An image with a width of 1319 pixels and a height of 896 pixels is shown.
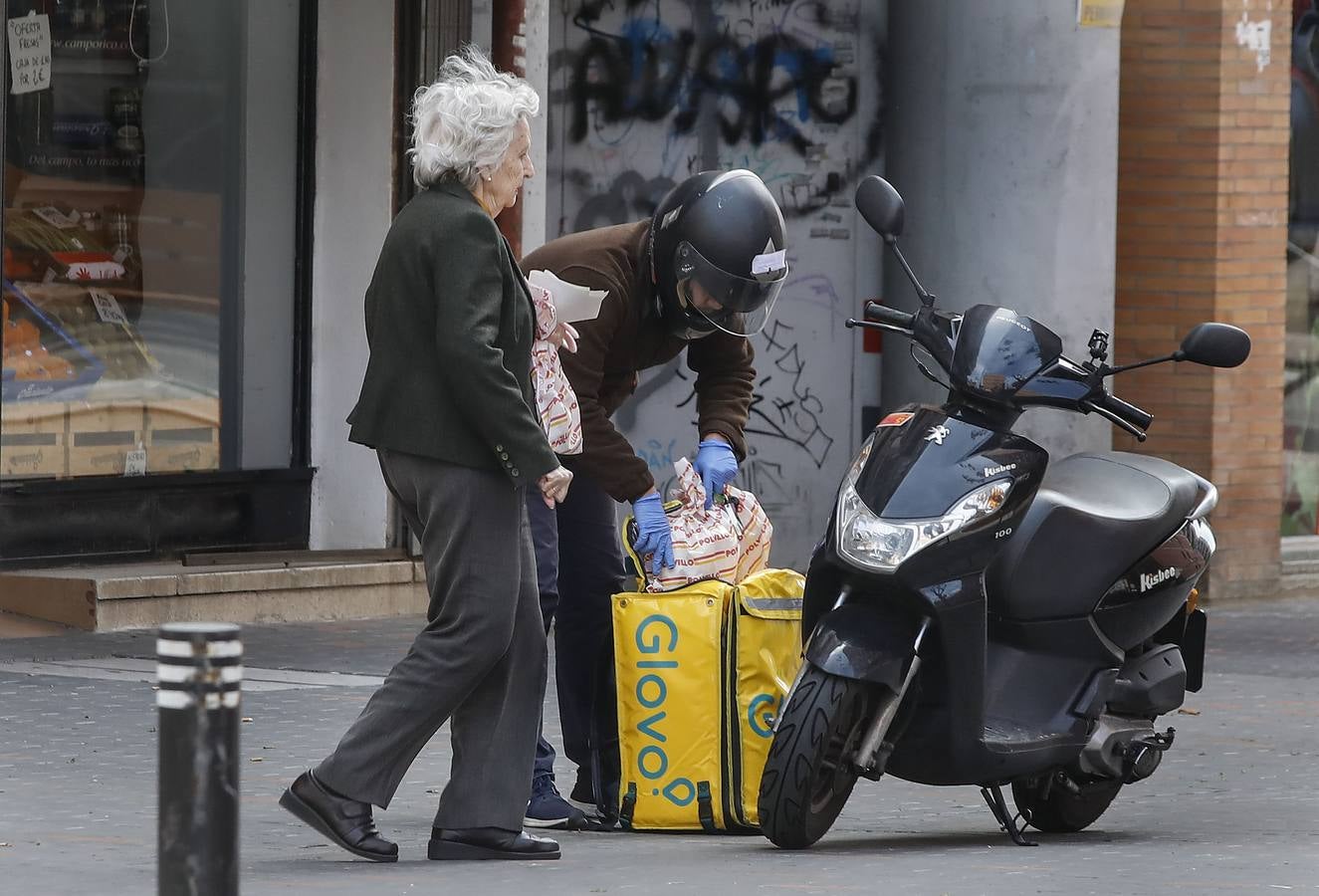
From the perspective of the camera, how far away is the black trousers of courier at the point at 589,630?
6312 millimetres

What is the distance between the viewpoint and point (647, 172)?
1197 cm

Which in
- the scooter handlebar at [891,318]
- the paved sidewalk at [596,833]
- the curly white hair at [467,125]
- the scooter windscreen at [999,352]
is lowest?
→ the paved sidewalk at [596,833]

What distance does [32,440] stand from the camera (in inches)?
392

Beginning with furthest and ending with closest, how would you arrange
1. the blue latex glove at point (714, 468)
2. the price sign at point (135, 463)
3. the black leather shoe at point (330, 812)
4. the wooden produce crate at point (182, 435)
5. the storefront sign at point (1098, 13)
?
the storefront sign at point (1098, 13) → the wooden produce crate at point (182, 435) → the price sign at point (135, 463) → the blue latex glove at point (714, 468) → the black leather shoe at point (330, 812)

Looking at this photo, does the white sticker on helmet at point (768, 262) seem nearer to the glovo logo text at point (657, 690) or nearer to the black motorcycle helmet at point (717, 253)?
the black motorcycle helmet at point (717, 253)

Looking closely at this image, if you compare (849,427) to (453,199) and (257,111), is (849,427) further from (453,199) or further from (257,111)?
(453,199)

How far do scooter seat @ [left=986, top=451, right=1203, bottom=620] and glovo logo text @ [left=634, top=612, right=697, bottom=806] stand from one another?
2.65ft

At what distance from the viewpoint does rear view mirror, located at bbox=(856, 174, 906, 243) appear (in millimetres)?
6039

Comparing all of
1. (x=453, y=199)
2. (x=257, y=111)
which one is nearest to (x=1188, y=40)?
(x=257, y=111)

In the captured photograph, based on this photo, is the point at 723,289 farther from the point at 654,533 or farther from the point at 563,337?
→ the point at 654,533

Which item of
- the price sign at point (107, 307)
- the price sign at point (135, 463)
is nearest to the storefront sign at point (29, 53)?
the price sign at point (107, 307)

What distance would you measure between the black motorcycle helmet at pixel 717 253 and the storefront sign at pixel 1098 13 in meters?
5.73

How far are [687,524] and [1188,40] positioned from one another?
676 cm

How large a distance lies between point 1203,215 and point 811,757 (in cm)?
718
